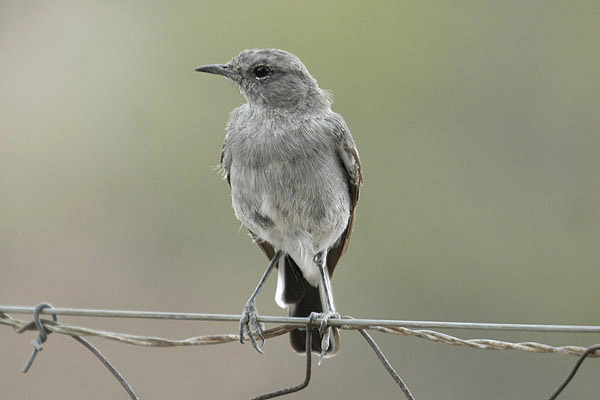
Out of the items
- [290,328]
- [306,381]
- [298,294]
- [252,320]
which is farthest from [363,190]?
[306,381]

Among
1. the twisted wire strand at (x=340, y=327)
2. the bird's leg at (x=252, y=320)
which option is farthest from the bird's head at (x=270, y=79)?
Result: the twisted wire strand at (x=340, y=327)

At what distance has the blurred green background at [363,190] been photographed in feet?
30.0

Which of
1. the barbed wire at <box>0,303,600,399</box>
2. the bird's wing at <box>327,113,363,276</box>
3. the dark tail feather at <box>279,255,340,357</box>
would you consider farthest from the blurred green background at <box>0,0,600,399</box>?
the barbed wire at <box>0,303,600,399</box>

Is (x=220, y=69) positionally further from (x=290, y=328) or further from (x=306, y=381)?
(x=306, y=381)

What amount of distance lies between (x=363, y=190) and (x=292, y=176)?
5.76 meters

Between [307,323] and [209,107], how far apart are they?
7908mm

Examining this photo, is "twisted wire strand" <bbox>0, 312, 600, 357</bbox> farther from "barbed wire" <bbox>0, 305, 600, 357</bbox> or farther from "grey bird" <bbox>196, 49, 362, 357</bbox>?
"grey bird" <bbox>196, 49, 362, 357</bbox>

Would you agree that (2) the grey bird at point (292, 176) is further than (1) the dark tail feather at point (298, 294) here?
No

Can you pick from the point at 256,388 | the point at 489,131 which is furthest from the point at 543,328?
the point at 489,131

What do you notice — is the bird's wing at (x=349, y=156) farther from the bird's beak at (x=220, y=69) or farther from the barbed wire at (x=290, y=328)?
the barbed wire at (x=290, y=328)

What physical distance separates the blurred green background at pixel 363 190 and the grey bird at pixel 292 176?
2.51 metres

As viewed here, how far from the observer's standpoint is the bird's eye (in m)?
5.85

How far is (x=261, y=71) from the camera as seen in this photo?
19.2ft

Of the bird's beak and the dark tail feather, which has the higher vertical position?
the bird's beak
